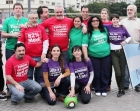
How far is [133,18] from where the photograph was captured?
6.40 metres

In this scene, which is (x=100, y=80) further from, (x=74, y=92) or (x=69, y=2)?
(x=69, y=2)

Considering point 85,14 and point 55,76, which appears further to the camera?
point 85,14

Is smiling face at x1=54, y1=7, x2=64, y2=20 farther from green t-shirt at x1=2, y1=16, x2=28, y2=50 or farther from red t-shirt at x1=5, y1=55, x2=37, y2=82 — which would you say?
red t-shirt at x1=5, y1=55, x2=37, y2=82

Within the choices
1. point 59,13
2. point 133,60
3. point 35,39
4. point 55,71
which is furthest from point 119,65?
point 35,39

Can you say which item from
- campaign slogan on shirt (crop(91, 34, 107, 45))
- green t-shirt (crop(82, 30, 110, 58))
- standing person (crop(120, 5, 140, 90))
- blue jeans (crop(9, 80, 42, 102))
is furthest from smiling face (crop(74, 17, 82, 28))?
blue jeans (crop(9, 80, 42, 102))

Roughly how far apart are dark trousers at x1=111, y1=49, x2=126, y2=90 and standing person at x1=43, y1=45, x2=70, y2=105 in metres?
1.16

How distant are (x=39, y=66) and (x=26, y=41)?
0.62m

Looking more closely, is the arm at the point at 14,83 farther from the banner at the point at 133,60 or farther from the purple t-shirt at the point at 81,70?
the banner at the point at 133,60

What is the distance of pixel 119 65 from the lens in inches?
245

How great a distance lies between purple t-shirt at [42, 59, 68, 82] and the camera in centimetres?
568

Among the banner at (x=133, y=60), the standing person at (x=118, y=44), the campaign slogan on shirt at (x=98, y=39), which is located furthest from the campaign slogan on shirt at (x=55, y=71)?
the banner at (x=133, y=60)

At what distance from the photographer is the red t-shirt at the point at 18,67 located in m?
5.50

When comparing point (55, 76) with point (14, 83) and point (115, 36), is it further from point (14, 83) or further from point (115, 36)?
point (115, 36)

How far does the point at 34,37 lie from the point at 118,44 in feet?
6.37
